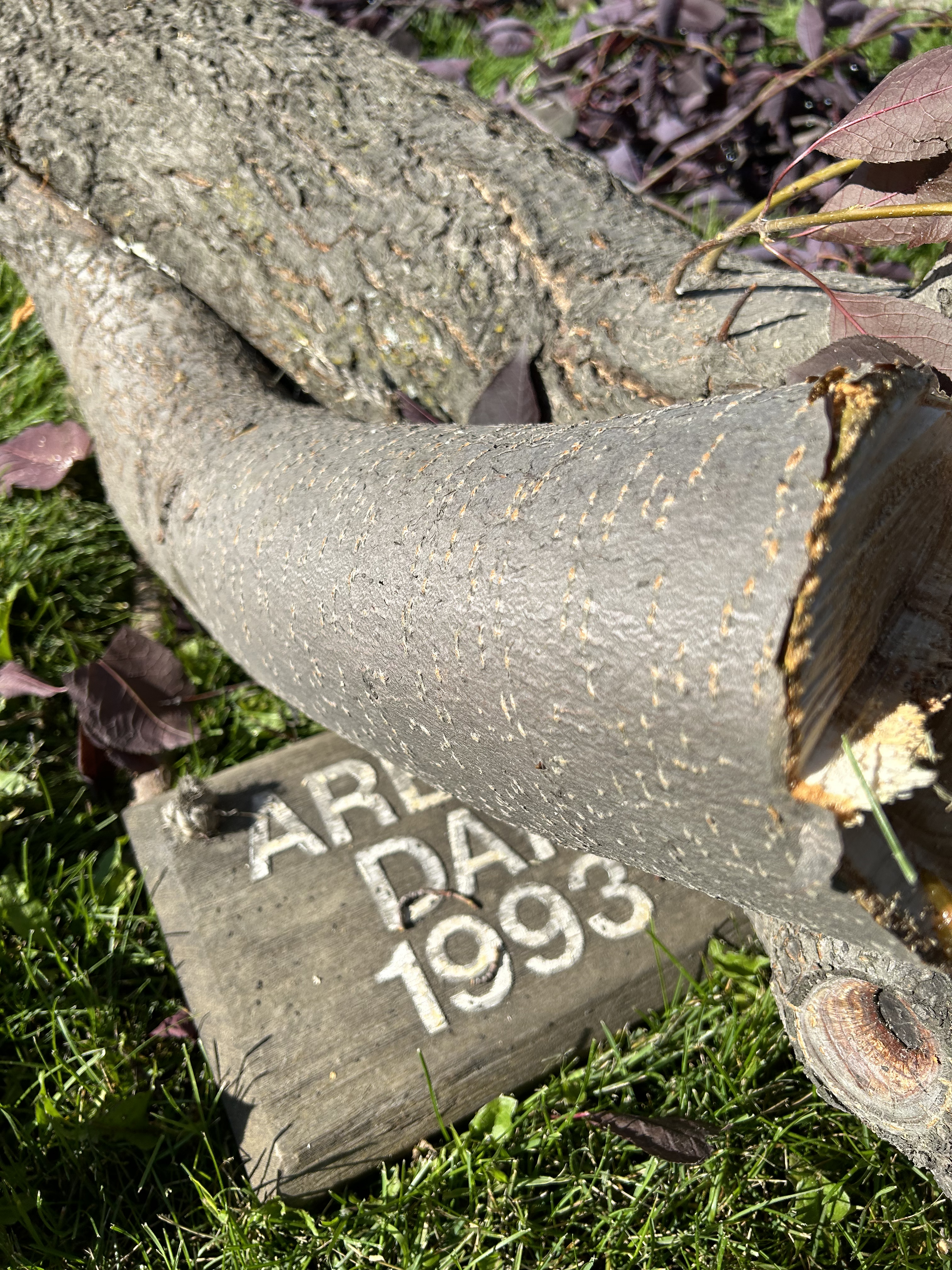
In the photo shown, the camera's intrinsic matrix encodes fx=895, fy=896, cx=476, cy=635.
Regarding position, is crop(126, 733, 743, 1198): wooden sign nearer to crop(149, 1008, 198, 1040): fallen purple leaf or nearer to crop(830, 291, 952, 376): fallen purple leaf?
crop(149, 1008, 198, 1040): fallen purple leaf

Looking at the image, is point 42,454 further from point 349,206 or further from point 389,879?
point 389,879

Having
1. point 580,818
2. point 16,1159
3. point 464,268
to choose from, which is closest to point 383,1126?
point 16,1159

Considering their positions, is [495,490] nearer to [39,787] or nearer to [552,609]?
[552,609]

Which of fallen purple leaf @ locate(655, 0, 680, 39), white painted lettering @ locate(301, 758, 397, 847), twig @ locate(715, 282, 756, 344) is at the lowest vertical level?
white painted lettering @ locate(301, 758, 397, 847)

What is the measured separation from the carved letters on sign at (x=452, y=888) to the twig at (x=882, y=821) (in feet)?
3.04

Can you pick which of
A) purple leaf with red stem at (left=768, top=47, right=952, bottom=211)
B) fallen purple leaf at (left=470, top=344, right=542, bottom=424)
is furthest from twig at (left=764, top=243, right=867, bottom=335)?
fallen purple leaf at (left=470, top=344, right=542, bottom=424)

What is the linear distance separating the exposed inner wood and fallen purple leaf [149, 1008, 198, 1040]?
4.85 feet

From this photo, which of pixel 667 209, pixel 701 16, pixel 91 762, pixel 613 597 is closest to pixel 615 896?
pixel 613 597

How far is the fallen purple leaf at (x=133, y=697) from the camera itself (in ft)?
6.91

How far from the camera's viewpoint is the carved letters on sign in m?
1.75

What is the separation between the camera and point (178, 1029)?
1.83 metres

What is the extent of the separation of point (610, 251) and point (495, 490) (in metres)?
0.91

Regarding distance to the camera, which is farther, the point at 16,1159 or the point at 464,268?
the point at 464,268

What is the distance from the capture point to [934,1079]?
48.1 inches
